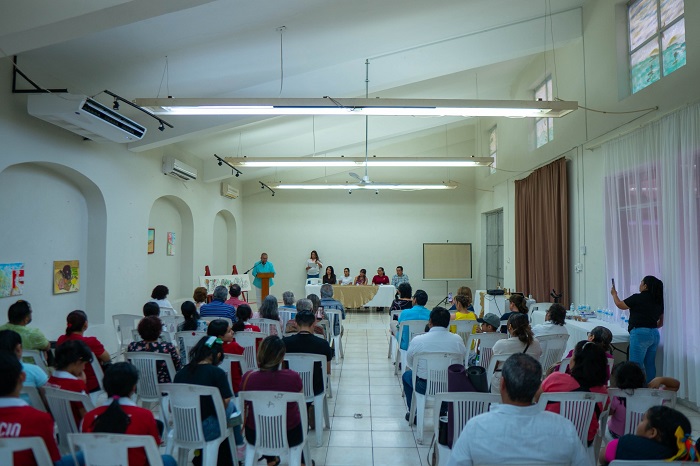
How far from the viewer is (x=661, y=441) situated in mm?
1791

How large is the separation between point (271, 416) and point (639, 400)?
1982mm

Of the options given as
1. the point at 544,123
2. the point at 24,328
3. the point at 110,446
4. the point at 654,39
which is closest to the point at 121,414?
the point at 110,446

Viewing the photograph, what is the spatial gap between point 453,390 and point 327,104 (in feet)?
10.2

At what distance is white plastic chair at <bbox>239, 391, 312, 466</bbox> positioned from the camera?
8.14 ft

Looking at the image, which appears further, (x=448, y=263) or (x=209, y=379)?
(x=448, y=263)

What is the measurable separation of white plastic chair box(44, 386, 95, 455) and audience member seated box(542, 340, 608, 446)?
2483mm

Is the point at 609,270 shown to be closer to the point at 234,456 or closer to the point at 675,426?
the point at 675,426

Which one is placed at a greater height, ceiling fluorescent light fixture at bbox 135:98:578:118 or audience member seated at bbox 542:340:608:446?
ceiling fluorescent light fixture at bbox 135:98:578:118

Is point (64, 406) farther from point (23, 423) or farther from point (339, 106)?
point (339, 106)

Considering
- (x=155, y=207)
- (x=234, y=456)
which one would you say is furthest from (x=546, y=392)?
(x=155, y=207)

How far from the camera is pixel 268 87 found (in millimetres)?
6379

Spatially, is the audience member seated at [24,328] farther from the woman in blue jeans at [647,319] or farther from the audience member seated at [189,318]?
the woman in blue jeans at [647,319]

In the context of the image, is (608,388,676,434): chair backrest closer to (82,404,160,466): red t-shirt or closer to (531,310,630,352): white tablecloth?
(82,404,160,466): red t-shirt

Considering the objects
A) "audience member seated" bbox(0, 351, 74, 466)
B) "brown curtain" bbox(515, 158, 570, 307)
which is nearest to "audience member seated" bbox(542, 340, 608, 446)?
"audience member seated" bbox(0, 351, 74, 466)
